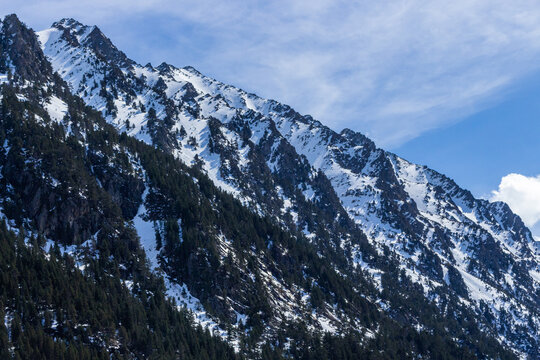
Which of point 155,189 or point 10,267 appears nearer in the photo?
point 10,267

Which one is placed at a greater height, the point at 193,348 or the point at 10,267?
the point at 10,267

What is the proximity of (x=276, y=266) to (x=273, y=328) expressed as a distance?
41.5 m

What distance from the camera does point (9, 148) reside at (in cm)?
15500

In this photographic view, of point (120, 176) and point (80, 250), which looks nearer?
point (80, 250)

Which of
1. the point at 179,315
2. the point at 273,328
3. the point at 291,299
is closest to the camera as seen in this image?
the point at 179,315

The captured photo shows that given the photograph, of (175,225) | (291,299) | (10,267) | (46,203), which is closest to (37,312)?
(10,267)

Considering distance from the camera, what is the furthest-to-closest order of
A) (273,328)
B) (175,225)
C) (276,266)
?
(276,266)
(175,225)
(273,328)

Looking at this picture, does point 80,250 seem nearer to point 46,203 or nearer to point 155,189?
point 46,203

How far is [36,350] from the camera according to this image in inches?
3743

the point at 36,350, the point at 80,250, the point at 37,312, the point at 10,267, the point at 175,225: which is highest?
the point at 175,225

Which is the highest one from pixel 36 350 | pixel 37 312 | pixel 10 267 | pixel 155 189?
pixel 155 189

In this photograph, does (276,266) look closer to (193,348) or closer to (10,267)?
(193,348)

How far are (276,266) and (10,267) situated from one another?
99.5 m

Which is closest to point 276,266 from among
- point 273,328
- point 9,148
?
point 273,328
